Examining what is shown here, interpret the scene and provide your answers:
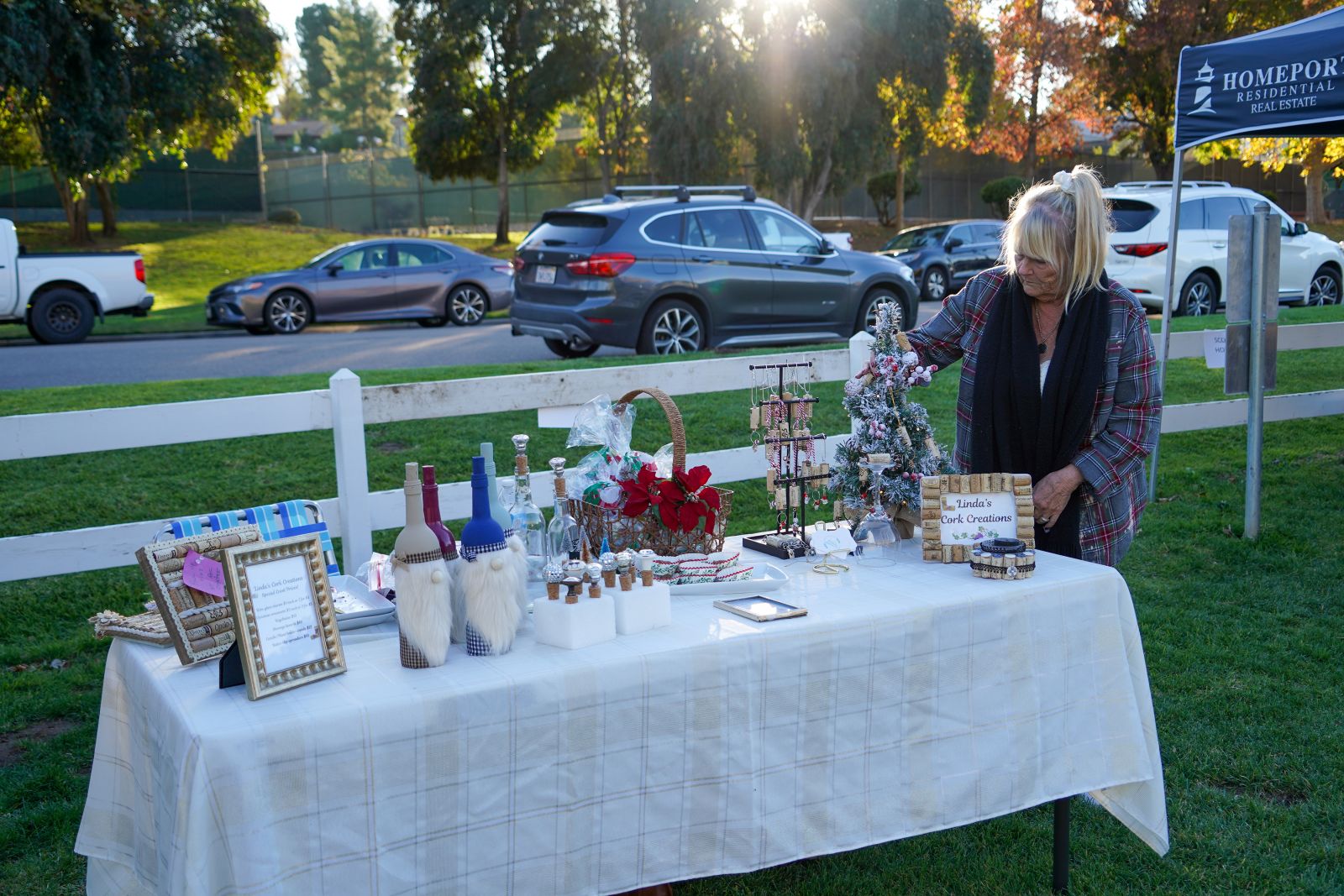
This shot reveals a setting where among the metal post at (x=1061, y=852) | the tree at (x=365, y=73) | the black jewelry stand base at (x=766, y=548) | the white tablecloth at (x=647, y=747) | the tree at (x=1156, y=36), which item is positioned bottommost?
the metal post at (x=1061, y=852)

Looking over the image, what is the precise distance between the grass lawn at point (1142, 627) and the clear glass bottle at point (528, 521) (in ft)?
3.59

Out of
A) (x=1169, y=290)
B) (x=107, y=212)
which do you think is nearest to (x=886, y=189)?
(x=107, y=212)

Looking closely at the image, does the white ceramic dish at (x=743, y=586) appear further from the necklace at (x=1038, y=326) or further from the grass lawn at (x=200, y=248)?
the grass lawn at (x=200, y=248)

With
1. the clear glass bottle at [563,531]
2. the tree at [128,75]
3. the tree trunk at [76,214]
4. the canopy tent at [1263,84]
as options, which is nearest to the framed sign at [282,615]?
the clear glass bottle at [563,531]

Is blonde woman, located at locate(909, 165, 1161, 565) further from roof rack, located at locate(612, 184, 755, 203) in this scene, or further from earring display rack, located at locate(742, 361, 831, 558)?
roof rack, located at locate(612, 184, 755, 203)

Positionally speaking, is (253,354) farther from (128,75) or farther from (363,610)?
(128,75)

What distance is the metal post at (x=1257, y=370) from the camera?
5.94 m

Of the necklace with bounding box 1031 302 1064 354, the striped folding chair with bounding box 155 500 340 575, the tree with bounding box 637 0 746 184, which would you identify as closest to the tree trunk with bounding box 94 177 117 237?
the tree with bounding box 637 0 746 184

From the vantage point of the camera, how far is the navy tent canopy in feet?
18.9

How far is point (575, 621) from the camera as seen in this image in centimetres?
232

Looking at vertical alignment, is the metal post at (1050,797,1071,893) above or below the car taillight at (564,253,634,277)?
below

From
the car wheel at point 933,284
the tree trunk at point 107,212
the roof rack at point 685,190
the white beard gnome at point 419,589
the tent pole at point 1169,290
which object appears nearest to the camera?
the white beard gnome at point 419,589

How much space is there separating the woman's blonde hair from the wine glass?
0.70 m

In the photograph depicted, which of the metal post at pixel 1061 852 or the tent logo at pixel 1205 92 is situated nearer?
the metal post at pixel 1061 852
